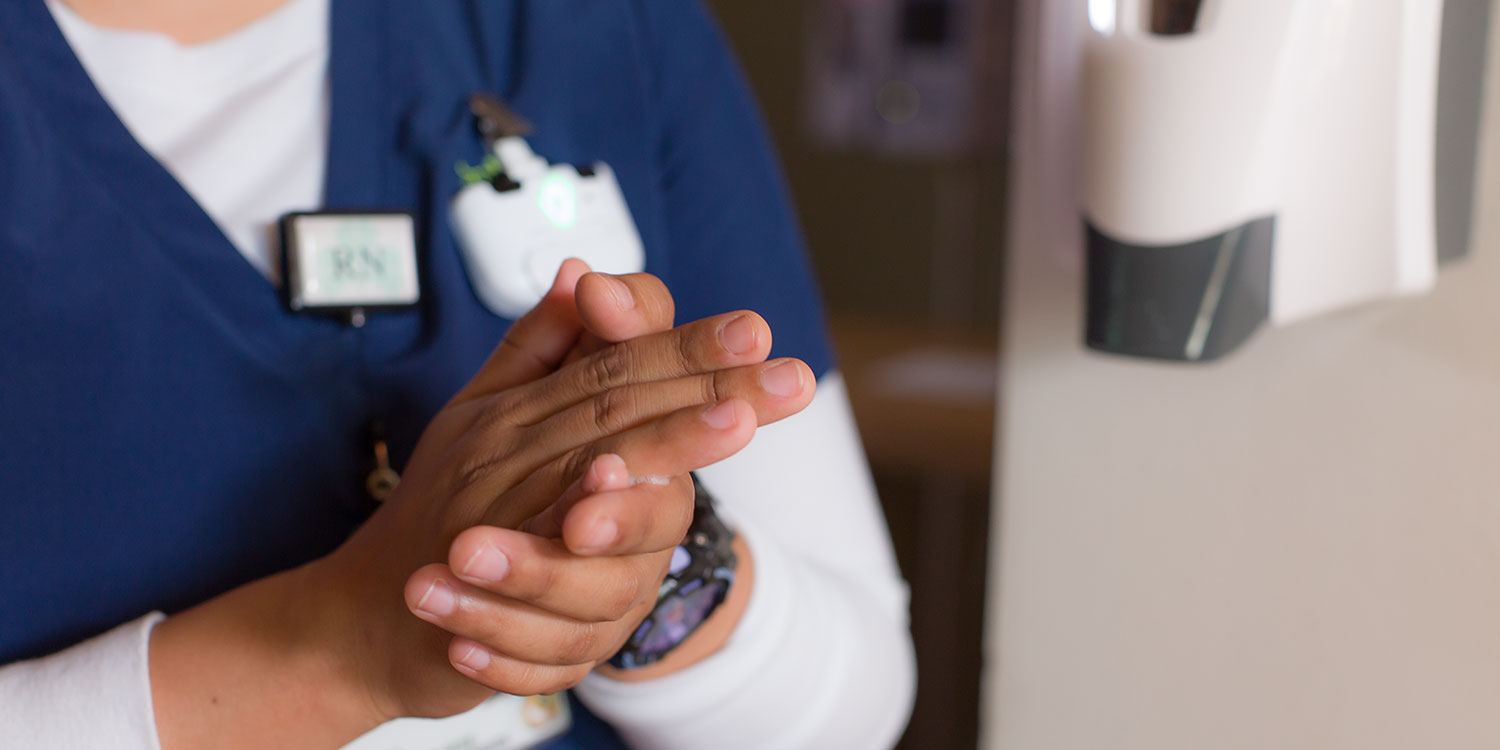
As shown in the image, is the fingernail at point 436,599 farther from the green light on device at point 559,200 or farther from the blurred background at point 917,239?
the blurred background at point 917,239

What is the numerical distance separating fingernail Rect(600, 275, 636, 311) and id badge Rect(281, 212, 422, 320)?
0.56 feet

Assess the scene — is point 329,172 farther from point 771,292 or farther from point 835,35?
point 835,35

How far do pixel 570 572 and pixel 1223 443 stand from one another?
1.11ft

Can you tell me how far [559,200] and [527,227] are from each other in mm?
18

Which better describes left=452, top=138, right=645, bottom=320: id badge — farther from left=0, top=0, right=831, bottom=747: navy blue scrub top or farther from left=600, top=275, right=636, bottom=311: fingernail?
left=600, top=275, right=636, bottom=311: fingernail

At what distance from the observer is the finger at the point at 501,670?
0.98 ft

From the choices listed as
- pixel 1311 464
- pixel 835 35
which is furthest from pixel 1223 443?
pixel 835 35

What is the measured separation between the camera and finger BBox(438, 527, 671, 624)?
0.88ft

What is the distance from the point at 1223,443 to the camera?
19.6 inches

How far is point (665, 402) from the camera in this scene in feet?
0.98

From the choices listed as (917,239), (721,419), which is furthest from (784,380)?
(917,239)

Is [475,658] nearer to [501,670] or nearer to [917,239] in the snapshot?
[501,670]

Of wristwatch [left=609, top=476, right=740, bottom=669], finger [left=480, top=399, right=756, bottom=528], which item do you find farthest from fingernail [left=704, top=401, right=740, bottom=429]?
wristwatch [left=609, top=476, right=740, bottom=669]

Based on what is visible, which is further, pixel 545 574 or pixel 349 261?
pixel 349 261
